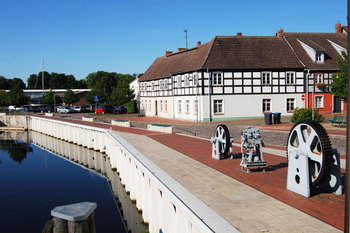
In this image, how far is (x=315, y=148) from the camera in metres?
7.90

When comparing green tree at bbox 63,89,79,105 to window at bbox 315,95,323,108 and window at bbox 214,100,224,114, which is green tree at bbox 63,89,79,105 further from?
window at bbox 315,95,323,108

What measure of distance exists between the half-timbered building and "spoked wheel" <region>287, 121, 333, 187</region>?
23.2 meters

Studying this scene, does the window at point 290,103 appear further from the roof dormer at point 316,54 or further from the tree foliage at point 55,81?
the tree foliage at point 55,81

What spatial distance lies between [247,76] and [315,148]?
24.9 m

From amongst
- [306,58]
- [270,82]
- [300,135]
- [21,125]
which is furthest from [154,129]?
[21,125]

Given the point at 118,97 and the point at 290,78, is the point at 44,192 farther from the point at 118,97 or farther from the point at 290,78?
the point at 118,97

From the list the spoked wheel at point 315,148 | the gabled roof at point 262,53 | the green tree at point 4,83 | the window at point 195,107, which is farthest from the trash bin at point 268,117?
the green tree at point 4,83

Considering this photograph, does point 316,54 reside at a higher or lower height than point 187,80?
higher

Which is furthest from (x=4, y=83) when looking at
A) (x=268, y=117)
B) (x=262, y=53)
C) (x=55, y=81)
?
(x=268, y=117)

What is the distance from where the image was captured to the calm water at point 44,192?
41.3 ft

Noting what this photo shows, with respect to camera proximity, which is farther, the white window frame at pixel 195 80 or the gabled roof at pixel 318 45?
the gabled roof at pixel 318 45

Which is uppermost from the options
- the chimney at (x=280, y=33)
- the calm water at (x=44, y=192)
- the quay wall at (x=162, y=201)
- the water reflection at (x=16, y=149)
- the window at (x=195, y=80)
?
the chimney at (x=280, y=33)

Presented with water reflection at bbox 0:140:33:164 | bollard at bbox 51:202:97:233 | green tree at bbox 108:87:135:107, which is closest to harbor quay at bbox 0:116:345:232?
bollard at bbox 51:202:97:233

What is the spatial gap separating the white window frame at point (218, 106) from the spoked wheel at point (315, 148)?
76.8 ft
